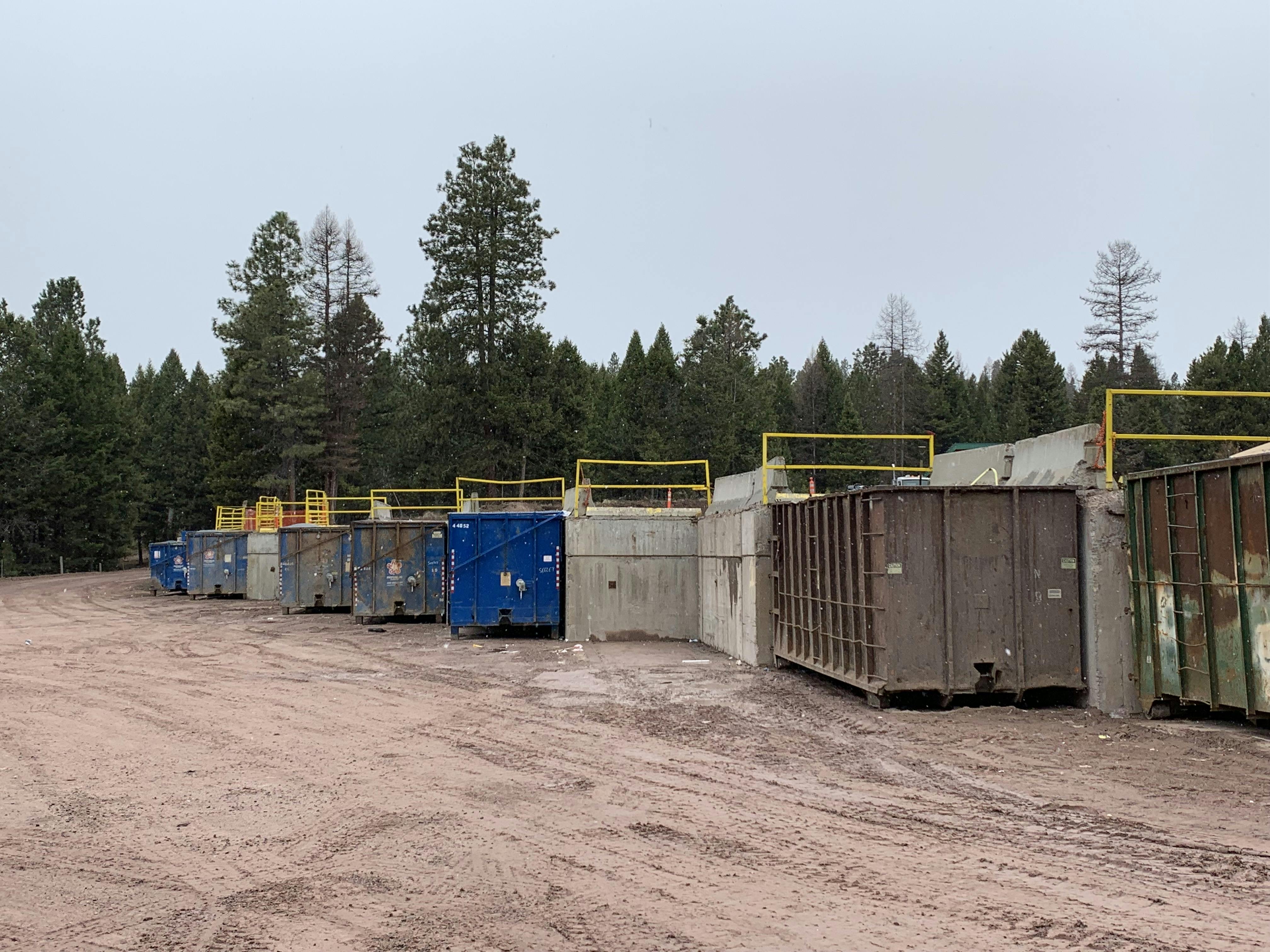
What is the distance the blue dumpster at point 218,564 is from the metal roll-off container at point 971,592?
28817mm

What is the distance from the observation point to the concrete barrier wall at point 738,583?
15.7m

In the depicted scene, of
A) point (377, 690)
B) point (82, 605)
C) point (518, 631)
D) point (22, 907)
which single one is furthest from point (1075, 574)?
point (82, 605)

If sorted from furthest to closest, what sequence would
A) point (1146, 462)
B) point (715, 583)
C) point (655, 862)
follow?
1. point (1146, 462)
2. point (715, 583)
3. point (655, 862)

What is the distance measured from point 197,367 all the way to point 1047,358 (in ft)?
214

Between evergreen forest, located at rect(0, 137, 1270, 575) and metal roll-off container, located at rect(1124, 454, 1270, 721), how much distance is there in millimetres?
36012

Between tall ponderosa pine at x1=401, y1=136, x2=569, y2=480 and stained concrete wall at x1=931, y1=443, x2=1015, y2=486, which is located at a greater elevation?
tall ponderosa pine at x1=401, y1=136, x2=569, y2=480

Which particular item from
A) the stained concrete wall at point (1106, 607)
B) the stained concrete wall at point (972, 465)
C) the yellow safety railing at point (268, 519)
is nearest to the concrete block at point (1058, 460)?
the stained concrete wall at point (972, 465)

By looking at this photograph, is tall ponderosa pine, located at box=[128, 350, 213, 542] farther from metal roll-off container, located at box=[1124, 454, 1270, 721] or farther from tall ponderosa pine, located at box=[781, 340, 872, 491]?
metal roll-off container, located at box=[1124, 454, 1270, 721]

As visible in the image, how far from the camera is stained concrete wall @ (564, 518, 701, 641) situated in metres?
19.9

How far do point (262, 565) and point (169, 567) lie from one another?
261 inches

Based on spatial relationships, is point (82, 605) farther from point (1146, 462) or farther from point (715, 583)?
point (1146, 462)

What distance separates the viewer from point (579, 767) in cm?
876

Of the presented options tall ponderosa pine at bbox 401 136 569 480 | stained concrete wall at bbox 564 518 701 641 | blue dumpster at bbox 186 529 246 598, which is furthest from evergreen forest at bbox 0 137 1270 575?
stained concrete wall at bbox 564 518 701 641

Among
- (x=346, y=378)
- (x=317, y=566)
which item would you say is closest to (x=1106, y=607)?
(x=317, y=566)
